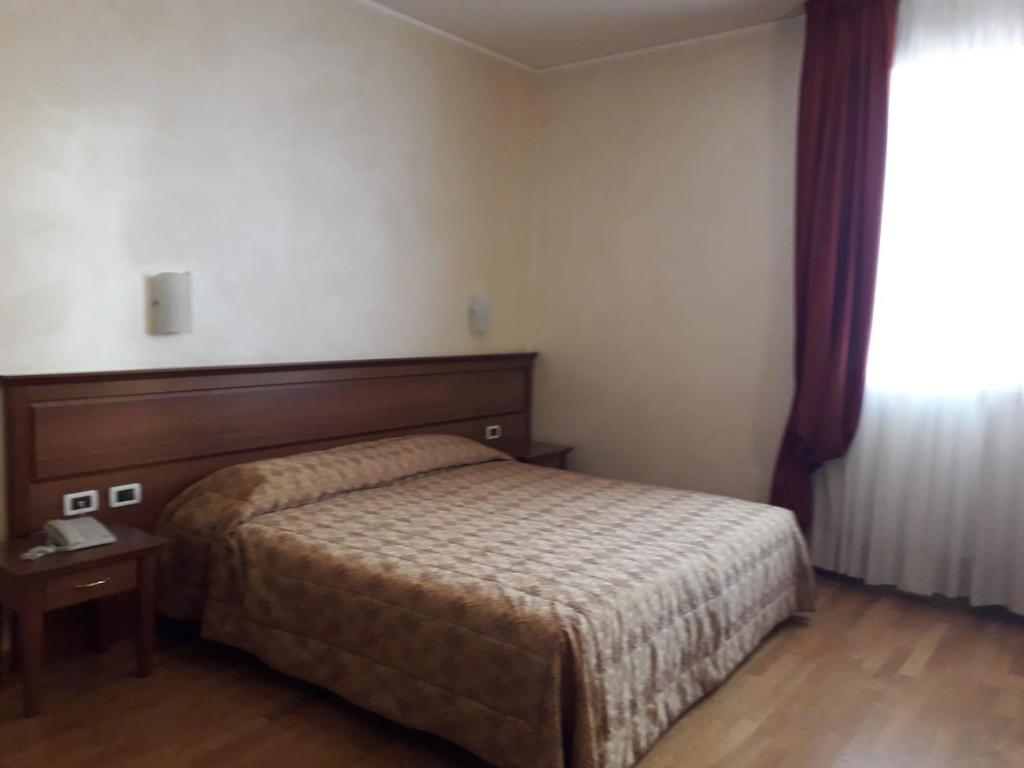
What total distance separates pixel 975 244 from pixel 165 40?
3.21 m

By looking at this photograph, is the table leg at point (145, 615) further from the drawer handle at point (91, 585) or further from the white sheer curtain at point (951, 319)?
the white sheer curtain at point (951, 319)

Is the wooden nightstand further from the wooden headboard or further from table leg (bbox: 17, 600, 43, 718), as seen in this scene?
the wooden headboard

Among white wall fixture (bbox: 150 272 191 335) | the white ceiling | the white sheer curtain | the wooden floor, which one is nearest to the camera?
the wooden floor

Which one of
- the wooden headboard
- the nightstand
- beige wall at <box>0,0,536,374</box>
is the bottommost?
the nightstand

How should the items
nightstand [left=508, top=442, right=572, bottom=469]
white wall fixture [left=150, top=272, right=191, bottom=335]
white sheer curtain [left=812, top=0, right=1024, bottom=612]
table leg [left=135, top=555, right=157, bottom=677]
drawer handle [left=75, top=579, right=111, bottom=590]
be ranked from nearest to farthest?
1. drawer handle [left=75, top=579, right=111, bottom=590]
2. table leg [left=135, top=555, right=157, bottom=677]
3. white wall fixture [left=150, top=272, right=191, bottom=335]
4. white sheer curtain [left=812, top=0, right=1024, bottom=612]
5. nightstand [left=508, top=442, right=572, bottom=469]

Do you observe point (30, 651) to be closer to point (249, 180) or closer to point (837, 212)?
point (249, 180)

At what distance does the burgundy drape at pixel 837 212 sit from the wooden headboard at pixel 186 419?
1.70 meters

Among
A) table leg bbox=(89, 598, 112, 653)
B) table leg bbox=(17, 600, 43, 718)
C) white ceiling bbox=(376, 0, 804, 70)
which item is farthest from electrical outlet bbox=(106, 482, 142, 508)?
white ceiling bbox=(376, 0, 804, 70)

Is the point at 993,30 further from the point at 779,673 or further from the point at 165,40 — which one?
the point at 165,40

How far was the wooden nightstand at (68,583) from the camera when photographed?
92.3 inches

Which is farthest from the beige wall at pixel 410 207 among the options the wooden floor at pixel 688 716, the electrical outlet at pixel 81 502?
the wooden floor at pixel 688 716

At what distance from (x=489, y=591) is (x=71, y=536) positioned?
1341 millimetres

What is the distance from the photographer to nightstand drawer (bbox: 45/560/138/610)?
2.41m

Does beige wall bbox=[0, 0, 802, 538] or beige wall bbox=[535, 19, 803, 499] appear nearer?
beige wall bbox=[0, 0, 802, 538]
